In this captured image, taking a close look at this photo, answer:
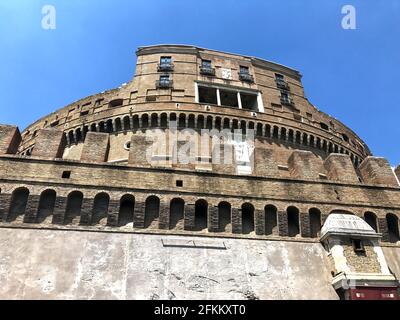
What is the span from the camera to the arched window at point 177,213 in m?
11.5

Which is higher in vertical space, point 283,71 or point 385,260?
point 283,71

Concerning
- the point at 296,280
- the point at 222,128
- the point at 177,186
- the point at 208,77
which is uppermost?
the point at 208,77

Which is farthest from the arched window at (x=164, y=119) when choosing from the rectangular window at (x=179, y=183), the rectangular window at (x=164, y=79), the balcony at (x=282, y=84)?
the rectangular window at (x=179, y=183)

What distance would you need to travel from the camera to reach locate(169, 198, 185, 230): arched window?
11.5 m

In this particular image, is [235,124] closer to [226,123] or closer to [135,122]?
[226,123]

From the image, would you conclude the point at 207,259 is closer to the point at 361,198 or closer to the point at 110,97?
the point at 361,198

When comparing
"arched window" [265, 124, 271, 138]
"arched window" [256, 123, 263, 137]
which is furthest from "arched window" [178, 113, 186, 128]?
"arched window" [265, 124, 271, 138]

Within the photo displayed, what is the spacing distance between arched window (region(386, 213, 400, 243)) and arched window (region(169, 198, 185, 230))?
6.82m

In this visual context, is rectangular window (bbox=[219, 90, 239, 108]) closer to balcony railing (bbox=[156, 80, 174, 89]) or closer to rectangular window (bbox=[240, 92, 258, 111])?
rectangular window (bbox=[240, 92, 258, 111])

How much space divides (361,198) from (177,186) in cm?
629

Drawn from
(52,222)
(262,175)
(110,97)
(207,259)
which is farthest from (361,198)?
(110,97)

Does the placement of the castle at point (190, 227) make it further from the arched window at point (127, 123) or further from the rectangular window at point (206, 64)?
the rectangular window at point (206, 64)

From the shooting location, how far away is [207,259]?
10781 mm
